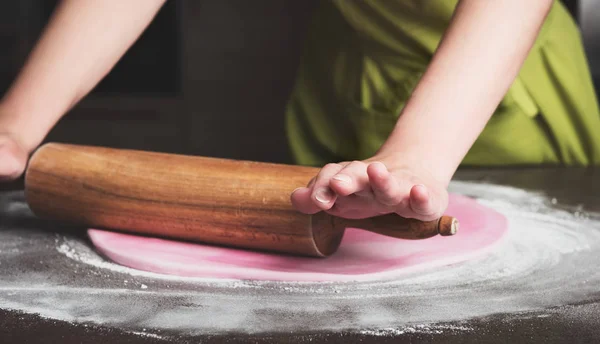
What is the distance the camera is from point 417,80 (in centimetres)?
155

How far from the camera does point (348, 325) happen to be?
65 cm

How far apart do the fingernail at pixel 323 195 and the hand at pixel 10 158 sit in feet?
1.58

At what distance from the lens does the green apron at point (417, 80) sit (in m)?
1.51

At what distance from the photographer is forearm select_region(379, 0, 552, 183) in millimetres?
833

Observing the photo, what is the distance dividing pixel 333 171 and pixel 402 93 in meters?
0.86

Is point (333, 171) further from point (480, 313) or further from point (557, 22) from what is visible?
point (557, 22)

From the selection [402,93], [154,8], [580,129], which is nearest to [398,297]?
[154,8]

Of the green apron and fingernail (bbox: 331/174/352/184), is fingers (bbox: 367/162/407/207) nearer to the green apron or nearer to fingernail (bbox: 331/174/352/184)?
fingernail (bbox: 331/174/352/184)

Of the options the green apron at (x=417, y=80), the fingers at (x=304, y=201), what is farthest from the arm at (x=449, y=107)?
the green apron at (x=417, y=80)

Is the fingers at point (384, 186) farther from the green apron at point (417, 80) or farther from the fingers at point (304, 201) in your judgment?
the green apron at point (417, 80)

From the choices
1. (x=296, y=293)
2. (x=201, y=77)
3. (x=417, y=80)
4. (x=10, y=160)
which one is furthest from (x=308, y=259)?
(x=201, y=77)

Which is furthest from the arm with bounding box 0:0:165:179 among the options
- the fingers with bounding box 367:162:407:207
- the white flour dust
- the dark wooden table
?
the fingers with bounding box 367:162:407:207

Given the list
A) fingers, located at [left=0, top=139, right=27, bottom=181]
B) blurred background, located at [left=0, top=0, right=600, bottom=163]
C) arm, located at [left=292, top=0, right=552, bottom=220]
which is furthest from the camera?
blurred background, located at [left=0, top=0, right=600, bottom=163]

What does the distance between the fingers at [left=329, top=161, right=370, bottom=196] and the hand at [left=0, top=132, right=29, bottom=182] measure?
19.5 inches
